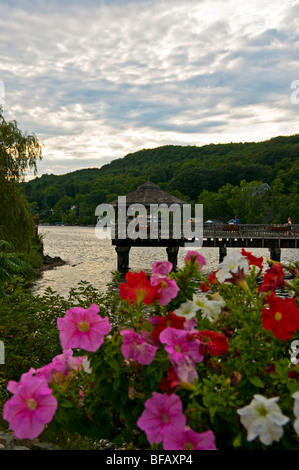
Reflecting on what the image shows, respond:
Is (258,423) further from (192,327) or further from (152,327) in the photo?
(152,327)

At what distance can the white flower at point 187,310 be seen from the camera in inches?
82.5

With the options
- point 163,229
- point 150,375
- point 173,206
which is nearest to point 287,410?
point 150,375

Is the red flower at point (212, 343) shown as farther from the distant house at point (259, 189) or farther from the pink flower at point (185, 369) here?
the distant house at point (259, 189)

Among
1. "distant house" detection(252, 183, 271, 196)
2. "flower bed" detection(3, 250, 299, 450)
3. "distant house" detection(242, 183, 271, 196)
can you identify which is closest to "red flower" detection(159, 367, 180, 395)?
"flower bed" detection(3, 250, 299, 450)

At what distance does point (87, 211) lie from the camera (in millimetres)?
150750

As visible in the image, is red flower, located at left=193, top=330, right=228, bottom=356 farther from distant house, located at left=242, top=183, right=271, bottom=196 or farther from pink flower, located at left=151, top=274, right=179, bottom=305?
distant house, located at left=242, top=183, right=271, bottom=196

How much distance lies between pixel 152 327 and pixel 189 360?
1.20ft

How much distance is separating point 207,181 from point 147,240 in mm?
90118

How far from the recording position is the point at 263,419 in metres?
1.62

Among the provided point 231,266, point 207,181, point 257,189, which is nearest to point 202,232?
point 231,266

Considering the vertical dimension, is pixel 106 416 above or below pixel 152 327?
below

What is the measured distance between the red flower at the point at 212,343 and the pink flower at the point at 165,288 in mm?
276

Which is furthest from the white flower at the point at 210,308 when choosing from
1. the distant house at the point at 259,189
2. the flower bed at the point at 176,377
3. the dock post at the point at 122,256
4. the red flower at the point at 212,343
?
A: the distant house at the point at 259,189

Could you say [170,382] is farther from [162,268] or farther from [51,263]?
[51,263]
